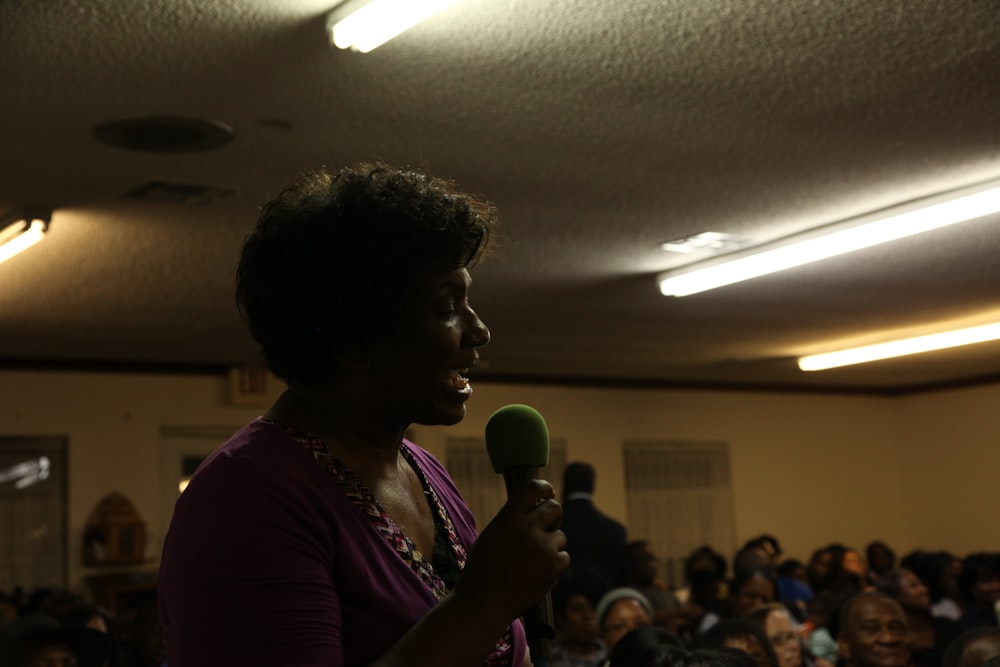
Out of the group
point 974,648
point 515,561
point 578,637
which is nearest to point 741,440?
point 578,637

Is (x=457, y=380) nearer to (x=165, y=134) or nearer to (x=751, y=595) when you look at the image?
(x=165, y=134)

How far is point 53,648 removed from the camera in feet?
14.1

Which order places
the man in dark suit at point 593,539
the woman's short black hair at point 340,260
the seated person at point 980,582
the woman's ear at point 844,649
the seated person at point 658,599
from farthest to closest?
the man in dark suit at point 593,539
the seated person at point 980,582
the seated person at point 658,599
the woman's ear at point 844,649
the woman's short black hair at point 340,260

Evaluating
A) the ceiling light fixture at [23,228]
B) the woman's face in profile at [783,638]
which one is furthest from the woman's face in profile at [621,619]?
the ceiling light fixture at [23,228]

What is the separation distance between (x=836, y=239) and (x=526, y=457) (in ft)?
17.1

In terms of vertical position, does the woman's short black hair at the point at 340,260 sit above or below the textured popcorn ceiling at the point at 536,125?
below

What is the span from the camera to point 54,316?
7957 mm

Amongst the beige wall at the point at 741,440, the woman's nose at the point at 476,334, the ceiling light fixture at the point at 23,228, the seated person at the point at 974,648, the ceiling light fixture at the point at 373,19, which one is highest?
the ceiling light fixture at the point at 23,228

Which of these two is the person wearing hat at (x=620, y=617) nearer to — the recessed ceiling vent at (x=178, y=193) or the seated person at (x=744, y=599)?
the seated person at (x=744, y=599)

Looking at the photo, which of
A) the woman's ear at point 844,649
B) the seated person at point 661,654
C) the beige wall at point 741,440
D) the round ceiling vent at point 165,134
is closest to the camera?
the seated person at point 661,654

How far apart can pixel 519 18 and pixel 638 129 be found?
1141 millimetres

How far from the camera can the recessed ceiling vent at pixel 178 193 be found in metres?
5.04

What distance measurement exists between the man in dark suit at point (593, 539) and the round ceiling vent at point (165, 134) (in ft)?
12.5

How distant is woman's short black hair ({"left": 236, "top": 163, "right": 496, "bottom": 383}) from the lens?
126cm
